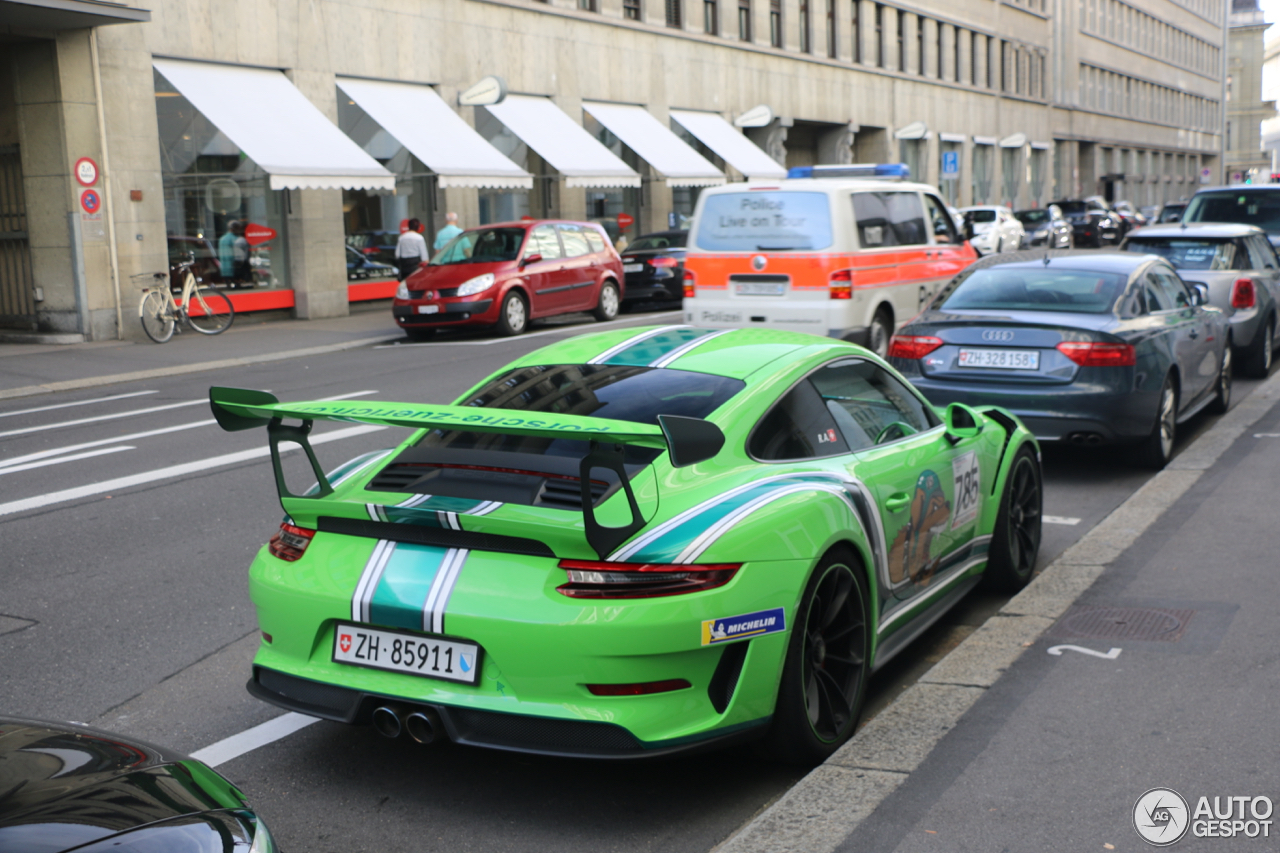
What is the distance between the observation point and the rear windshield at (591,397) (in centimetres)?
414

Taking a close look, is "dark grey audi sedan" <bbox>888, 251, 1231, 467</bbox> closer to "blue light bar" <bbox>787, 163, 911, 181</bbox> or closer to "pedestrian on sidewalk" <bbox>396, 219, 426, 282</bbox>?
"blue light bar" <bbox>787, 163, 911, 181</bbox>

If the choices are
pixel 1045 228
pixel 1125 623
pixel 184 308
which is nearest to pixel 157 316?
pixel 184 308

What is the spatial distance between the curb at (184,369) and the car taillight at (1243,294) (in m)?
11.8

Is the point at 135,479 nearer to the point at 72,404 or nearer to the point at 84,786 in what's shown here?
the point at 72,404

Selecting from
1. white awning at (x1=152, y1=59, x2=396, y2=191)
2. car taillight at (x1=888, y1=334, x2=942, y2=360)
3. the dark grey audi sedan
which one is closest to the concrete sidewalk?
white awning at (x1=152, y1=59, x2=396, y2=191)

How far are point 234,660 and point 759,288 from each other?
962 cm

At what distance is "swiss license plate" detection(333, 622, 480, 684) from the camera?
360 cm

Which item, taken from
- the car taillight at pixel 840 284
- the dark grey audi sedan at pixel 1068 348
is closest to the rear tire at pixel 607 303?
the car taillight at pixel 840 284

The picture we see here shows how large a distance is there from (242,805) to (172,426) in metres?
9.45

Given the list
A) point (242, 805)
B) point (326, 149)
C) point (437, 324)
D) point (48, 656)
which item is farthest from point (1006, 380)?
point (326, 149)

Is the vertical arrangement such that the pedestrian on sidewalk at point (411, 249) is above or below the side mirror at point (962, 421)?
above

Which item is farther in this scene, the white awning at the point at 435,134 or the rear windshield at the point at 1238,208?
the white awning at the point at 435,134

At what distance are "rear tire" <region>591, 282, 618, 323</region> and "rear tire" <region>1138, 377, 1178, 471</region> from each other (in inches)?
551

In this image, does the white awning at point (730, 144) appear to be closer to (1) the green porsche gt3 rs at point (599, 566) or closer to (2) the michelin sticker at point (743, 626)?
(1) the green porsche gt3 rs at point (599, 566)
